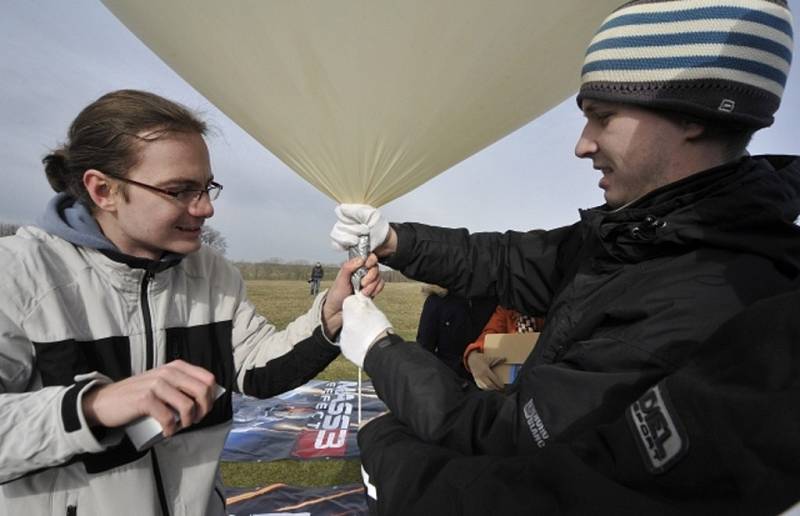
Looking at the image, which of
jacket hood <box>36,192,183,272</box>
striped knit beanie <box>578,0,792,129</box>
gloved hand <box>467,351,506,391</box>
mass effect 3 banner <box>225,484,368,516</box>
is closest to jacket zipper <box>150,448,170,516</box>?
jacket hood <box>36,192,183,272</box>

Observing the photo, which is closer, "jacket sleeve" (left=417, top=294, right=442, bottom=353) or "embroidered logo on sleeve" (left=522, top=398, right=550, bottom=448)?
"embroidered logo on sleeve" (left=522, top=398, right=550, bottom=448)

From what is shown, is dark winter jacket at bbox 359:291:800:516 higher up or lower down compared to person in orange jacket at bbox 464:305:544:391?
higher up

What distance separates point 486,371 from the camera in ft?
10.3

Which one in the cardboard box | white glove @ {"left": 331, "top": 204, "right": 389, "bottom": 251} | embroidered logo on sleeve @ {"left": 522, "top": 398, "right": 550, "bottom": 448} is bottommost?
the cardboard box

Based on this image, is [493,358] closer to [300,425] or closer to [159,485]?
[159,485]

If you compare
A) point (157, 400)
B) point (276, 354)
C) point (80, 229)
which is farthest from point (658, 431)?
point (80, 229)

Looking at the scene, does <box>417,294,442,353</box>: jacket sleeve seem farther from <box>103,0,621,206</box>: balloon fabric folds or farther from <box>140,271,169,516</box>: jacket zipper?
<box>140,271,169,516</box>: jacket zipper

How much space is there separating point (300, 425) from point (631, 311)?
4.44 m

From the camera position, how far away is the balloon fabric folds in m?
1.43

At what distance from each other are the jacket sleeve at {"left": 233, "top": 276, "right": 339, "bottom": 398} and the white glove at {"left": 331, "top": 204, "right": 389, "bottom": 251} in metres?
0.24

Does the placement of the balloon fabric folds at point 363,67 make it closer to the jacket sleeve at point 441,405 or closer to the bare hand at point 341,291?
the bare hand at point 341,291

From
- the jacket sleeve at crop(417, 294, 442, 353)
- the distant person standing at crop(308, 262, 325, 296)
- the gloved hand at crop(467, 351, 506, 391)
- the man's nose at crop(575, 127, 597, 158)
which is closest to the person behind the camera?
the man's nose at crop(575, 127, 597, 158)

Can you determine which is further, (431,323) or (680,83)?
(431,323)

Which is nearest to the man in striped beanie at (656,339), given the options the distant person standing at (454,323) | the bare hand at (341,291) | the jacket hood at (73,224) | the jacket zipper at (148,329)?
the bare hand at (341,291)
